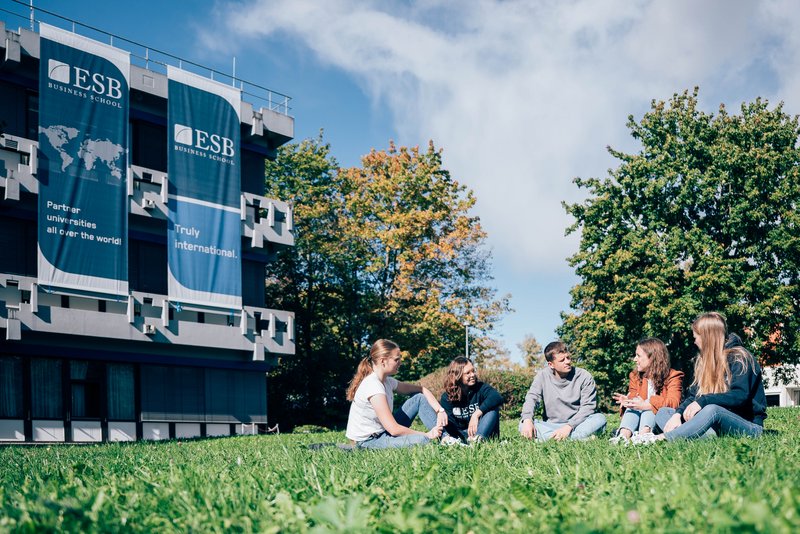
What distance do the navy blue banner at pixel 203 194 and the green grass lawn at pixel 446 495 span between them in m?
19.9

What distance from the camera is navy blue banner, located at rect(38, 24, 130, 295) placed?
21.5 m

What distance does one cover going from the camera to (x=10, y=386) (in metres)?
21.7

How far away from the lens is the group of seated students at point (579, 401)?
278 inches

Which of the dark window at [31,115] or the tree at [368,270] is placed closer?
the dark window at [31,115]

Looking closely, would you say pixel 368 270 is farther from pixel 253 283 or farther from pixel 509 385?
pixel 509 385

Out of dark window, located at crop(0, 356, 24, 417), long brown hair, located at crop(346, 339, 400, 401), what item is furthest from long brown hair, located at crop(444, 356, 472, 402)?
dark window, located at crop(0, 356, 24, 417)

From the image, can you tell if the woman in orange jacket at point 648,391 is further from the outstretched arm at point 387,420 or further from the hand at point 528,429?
the outstretched arm at point 387,420

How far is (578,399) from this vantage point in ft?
31.2

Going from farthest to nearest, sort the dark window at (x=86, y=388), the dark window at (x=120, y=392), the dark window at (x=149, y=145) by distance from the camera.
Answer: the dark window at (x=149, y=145) → the dark window at (x=120, y=392) → the dark window at (x=86, y=388)

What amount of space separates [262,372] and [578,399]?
67.1ft

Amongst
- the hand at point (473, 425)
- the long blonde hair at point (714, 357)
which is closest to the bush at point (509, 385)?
the hand at point (473, 425)

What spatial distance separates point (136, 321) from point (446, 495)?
71.6ft

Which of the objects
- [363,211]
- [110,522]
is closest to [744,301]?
[363,211]

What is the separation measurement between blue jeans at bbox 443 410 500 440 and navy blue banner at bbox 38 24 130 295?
16.0 meters
